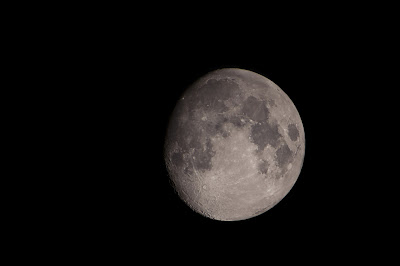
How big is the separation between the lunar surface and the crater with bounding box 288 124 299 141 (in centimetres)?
1

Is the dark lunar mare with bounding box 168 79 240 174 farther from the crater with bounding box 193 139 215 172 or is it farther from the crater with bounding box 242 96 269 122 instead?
the crater with bounding box 242 96 269 122

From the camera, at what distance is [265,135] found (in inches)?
109

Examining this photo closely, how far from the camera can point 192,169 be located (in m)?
2.87

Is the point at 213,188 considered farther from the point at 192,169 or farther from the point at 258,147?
the point at 258,147

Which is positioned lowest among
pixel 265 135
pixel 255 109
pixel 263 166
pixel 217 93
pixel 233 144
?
pixel 263 166

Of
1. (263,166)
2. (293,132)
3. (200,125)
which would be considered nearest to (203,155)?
(200,125)

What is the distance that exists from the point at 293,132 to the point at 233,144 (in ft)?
2.27

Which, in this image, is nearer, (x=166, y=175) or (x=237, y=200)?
(x=237, y=200)

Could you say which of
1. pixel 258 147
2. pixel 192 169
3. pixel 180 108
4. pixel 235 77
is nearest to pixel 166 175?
→ pixel 192 169

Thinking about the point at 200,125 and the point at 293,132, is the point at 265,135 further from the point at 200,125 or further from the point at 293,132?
the point at 200,125

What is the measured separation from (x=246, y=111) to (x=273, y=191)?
0.86m

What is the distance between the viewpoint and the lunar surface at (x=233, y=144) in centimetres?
275

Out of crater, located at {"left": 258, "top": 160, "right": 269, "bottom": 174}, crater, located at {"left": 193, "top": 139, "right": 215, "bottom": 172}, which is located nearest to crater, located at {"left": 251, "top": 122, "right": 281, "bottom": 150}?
crater, located at {"left": 258, "top": 160, "right": 269, "bottom": 174}

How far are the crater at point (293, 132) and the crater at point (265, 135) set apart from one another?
177 mm
